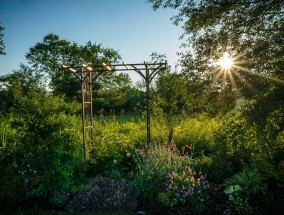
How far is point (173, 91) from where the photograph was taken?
296 inches

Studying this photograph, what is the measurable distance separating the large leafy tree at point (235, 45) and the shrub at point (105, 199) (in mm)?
2203

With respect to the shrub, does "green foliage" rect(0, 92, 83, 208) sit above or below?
above

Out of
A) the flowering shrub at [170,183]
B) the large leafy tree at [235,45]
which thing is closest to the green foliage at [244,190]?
the flowering shrub at [170,183]

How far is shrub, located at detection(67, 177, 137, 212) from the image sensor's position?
14.4ft

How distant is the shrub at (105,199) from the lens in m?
Result: 4.40

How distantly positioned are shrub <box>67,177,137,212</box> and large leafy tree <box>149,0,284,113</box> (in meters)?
2.20

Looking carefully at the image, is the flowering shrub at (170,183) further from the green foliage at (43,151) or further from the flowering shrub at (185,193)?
the green foliage at (43,151)

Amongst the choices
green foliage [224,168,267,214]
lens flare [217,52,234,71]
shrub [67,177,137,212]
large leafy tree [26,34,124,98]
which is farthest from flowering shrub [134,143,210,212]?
large leafy tree [26,34,124,98]

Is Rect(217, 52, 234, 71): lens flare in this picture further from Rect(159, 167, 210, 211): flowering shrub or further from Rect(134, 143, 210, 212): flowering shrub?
Rect(159, 167, 210, 211): flowering shrub

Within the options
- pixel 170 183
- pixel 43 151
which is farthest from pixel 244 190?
pixel 43 151

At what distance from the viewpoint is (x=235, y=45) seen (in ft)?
12.6

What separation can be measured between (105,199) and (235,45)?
334 cm

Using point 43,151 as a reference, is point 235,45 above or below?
above

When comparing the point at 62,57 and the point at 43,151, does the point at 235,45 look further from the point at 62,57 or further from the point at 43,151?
the point at 62,57
